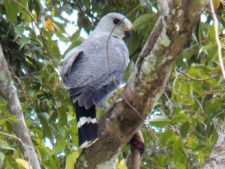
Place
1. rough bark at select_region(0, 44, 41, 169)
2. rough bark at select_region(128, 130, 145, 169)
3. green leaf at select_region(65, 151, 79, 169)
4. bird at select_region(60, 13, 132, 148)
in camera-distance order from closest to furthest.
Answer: rough bark at select_region(128, 130, 145, 169), green leaf at select_region(65, 151, 79, 169), rough bark at select_region(0, 44, 41, 169), bird at select_region(60, 13, 132, 148)

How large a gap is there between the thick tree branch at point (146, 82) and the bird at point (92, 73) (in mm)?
175

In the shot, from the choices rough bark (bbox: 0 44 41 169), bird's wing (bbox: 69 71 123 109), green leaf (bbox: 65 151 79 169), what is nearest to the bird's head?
bird's wing (bbox: 69 71 123 109)

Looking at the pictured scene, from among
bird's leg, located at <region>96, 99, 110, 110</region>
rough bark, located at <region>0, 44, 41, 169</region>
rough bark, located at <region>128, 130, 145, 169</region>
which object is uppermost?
rough bark, located at <region>0, 44, 41, 169</region>

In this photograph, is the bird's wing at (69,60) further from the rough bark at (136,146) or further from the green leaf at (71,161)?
the rough bark at (136,146)

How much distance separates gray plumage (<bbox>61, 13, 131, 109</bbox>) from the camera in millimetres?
3357

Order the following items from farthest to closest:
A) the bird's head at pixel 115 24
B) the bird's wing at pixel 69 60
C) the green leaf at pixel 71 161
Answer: the bird's head at pixel 115 24 < the bird's wing at pixel 69 60 < the green leaf at pixel 71 161

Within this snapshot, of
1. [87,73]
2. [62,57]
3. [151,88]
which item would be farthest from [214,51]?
[62,57]

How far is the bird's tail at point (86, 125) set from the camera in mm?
2663

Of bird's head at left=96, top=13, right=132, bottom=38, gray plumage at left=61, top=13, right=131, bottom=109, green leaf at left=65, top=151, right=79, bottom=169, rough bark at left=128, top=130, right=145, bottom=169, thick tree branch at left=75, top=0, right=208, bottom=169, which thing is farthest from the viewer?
bird's head at left=96, top=13, right=132, bottom=38

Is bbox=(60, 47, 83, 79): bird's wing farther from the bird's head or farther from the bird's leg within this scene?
the bird's head

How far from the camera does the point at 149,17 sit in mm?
2898

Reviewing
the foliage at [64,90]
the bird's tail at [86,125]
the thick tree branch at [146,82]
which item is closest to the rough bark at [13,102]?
the foliage at [64,90]

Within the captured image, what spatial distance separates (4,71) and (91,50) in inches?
31.7

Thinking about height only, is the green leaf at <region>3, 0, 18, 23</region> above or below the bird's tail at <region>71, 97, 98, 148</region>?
above
